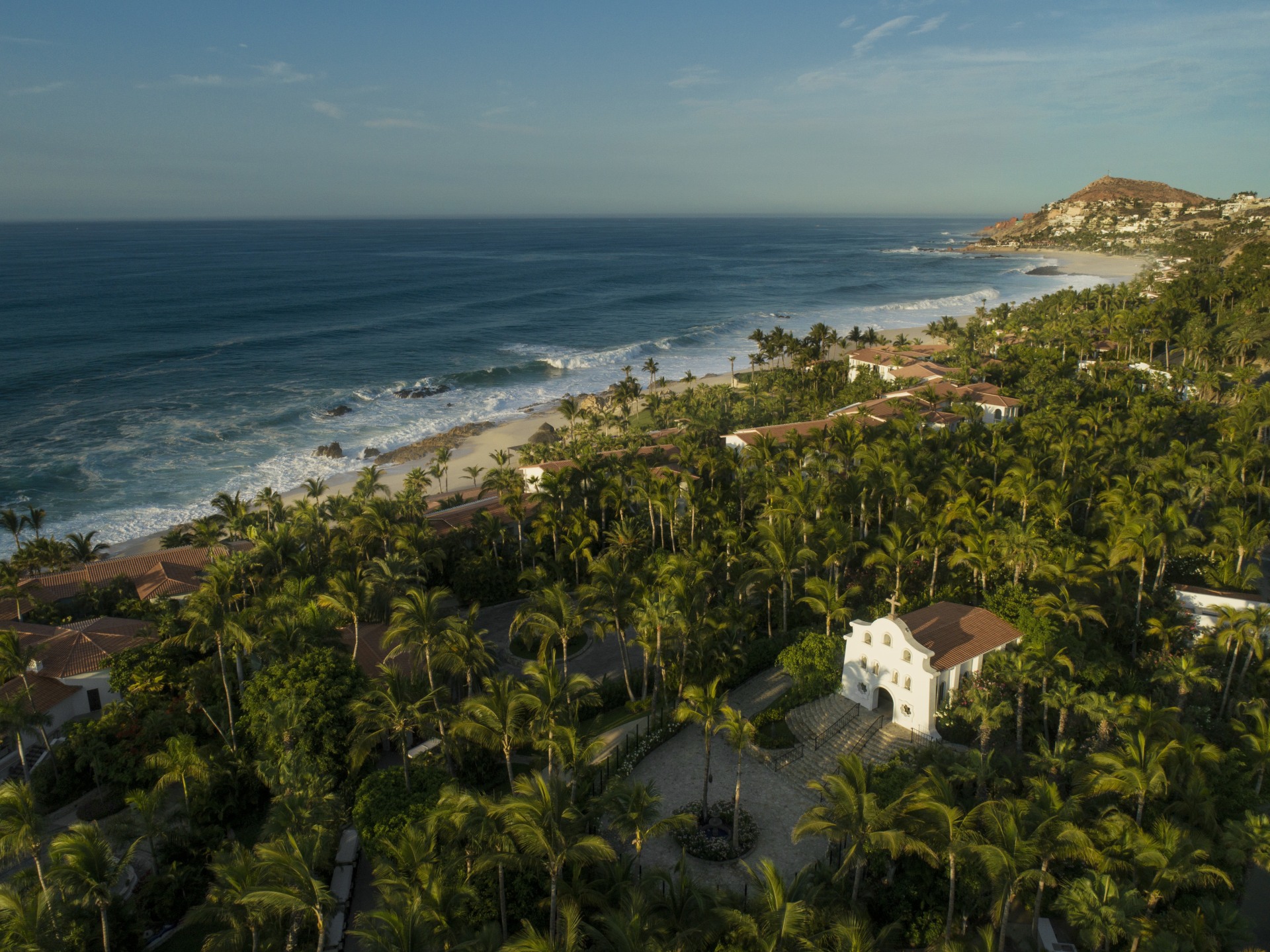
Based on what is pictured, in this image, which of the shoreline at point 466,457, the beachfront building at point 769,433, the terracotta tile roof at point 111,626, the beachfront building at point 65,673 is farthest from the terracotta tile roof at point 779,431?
the beachfront building at point 65,673

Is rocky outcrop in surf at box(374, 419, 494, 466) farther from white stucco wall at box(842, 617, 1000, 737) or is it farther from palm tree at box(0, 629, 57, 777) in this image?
white stucco wall at box(842, 617, 1000, 737)

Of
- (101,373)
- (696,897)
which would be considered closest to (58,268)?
(101,373)

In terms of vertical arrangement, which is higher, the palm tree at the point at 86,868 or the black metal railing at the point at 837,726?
the palm tree at the point at 86,868

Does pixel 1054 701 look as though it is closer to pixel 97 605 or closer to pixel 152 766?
pixel 152 766

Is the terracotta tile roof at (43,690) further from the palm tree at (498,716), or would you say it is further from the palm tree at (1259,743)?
the palm tree at (1259,743)

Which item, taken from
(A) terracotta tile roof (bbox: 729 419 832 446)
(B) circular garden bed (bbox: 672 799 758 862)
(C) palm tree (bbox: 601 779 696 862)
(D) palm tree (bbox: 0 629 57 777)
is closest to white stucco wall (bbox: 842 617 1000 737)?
(B) circular garden bed (bbox: 672 799 758 862)

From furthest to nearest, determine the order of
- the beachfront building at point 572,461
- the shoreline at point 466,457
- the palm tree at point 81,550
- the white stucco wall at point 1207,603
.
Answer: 1. the shoreline at point 466,457
2. the beachfront building at point 572,461
3. the palm tree at point 81,550
4. the white stucco wall at point 1207,603

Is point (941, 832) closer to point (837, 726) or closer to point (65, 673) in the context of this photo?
point (837, 726)
